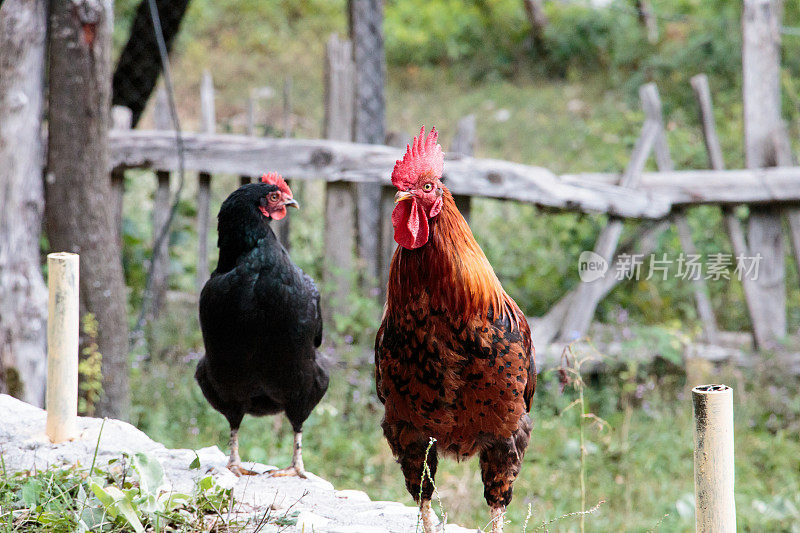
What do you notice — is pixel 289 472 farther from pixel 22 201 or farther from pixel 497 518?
pixel 22 201

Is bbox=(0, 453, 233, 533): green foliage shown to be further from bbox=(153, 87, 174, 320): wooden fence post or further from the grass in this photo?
bbox=(153, 87, 174, 320): wooden fence post

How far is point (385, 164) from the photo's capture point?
5938 millimetres

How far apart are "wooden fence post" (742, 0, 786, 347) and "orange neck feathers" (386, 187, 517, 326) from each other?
4.40 meters

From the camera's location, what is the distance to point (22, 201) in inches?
187

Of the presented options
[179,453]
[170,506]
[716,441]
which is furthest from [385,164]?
[716,441]

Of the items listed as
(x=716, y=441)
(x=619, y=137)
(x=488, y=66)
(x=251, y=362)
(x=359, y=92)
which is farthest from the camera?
(x=488, y=66)

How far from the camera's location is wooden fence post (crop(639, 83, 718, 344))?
646 centimetres

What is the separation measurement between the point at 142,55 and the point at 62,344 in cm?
487

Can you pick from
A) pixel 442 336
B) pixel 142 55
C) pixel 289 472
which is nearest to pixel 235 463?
pixel 289 472

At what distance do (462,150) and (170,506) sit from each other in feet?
12.9

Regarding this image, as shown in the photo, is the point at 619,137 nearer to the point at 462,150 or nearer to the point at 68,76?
the point at 462,150

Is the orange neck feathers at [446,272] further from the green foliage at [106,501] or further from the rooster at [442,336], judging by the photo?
the green foliage at [106,501]

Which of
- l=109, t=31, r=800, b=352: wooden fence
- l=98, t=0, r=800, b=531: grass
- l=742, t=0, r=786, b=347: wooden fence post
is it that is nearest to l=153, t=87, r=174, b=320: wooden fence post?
l=109, t=31, r=800, b=352: wooden fence

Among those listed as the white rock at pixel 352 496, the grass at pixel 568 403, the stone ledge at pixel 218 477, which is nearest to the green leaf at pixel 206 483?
the stone ledge at pixel 218 477
